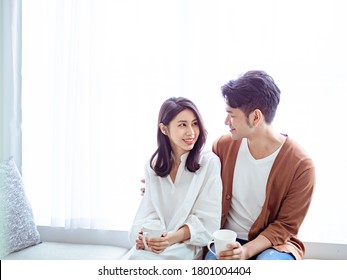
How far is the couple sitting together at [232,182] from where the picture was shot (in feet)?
3.90

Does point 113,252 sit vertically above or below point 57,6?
below

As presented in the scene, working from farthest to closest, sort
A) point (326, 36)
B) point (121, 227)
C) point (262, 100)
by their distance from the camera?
point (121, 227) < point (326, 36) < point (262, 100)

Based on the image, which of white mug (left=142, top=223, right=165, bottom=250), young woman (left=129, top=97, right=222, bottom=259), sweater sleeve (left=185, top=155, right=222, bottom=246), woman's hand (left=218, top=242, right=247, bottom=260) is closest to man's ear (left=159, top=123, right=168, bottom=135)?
young woman (left=129, top=97, right=222, bottom=259)

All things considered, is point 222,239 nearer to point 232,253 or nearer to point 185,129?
point 232,253

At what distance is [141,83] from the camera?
4.81 feet

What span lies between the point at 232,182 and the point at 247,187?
0.05 meters

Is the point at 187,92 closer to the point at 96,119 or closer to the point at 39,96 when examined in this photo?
the point at 96,119

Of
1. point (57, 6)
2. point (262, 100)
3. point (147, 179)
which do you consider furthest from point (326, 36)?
point (57, 6)

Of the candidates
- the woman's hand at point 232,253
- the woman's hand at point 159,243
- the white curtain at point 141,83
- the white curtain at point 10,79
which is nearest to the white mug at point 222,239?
the woman's hand at point 232,253

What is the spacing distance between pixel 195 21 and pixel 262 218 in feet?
2.36

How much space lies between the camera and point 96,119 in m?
1.50

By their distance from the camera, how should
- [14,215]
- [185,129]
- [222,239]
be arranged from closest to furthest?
[222,239], [185,129], [14,215]

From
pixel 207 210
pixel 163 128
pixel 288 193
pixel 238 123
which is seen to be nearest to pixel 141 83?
pixel 163 128

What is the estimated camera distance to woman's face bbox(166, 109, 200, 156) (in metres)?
1.22
